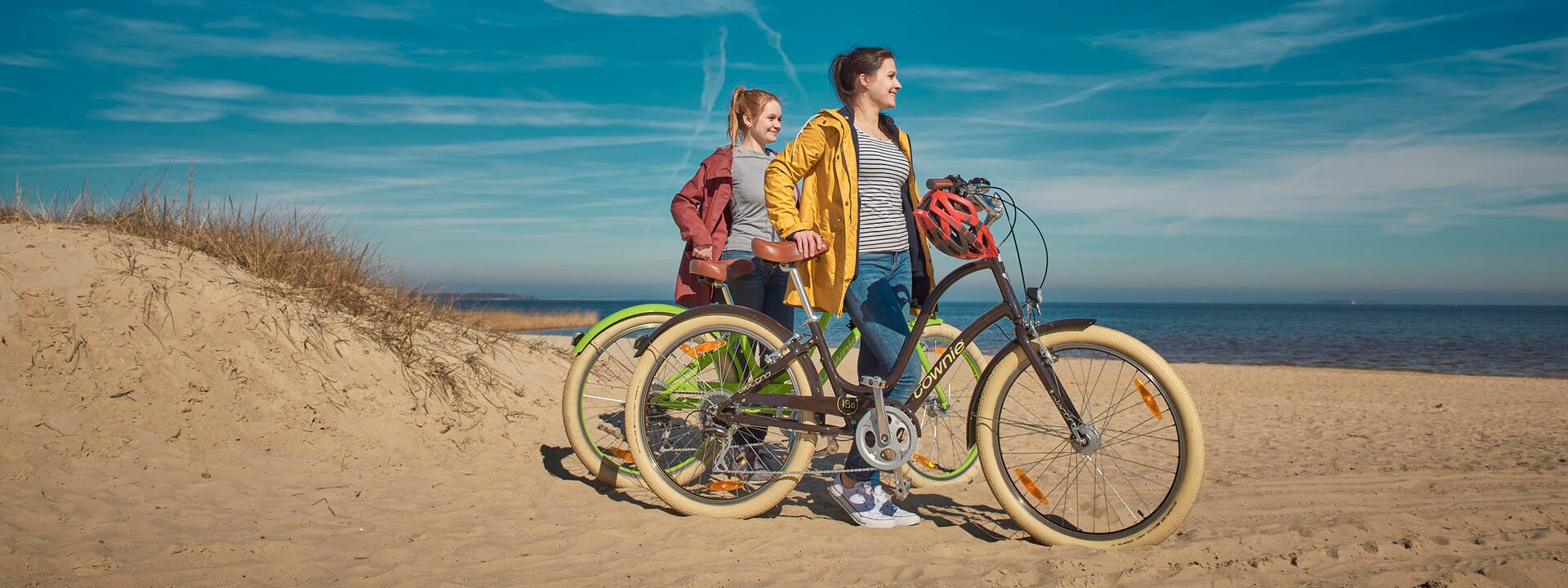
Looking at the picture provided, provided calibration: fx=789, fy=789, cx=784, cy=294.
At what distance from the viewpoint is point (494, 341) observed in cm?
642

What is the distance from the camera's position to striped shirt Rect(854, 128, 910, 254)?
319 cm

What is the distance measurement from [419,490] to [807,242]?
230cm

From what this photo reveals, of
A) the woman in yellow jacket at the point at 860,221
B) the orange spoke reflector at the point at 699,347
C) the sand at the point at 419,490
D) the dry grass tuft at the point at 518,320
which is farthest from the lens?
the dry grass tuft at the point at 518,320

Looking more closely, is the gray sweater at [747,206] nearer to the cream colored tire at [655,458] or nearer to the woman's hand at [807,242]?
the cream colored tire at [655,458]

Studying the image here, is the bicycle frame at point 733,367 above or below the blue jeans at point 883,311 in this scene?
below

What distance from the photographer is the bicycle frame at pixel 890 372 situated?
113 inches

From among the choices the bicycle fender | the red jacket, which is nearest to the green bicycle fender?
the red jacket

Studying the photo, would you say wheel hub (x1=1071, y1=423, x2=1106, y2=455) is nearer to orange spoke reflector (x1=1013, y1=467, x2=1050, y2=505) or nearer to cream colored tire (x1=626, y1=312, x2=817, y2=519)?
orange spoke reflector (x1=1013, y1=467, x2=1050, y2=505)

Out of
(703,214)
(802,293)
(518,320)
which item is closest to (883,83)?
(802,293)

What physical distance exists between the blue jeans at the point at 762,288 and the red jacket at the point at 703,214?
0.19 metres

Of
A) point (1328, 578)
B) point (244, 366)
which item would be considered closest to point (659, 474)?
point (1328, 578)

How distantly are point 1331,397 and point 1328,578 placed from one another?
26.8 feet

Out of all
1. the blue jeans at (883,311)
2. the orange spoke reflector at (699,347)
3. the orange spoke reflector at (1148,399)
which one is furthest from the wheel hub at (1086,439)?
the orange spoke reflector at (699,347)

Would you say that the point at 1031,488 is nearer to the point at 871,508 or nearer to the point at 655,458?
the point at 871,508
